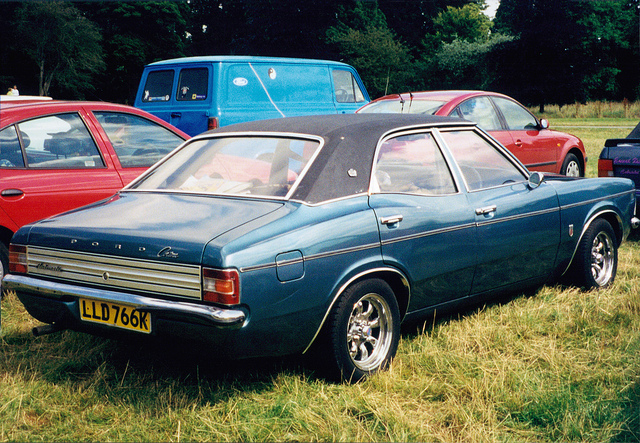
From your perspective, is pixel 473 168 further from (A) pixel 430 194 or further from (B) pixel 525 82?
(B) pixel 525 82

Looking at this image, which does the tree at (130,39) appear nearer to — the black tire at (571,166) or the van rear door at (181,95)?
the van rear door at (181,95)

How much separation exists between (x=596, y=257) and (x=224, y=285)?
3.60 m

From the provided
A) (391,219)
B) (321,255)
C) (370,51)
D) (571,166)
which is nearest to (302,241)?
(321,255)

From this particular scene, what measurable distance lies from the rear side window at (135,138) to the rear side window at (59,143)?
0.19 metres

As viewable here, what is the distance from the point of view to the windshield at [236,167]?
390 cm

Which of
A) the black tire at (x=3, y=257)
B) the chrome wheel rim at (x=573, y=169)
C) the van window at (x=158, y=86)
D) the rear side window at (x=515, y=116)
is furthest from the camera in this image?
the van window at (x=158, y=86)

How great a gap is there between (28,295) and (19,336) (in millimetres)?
1011

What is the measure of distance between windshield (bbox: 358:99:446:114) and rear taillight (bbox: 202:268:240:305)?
18.8ft

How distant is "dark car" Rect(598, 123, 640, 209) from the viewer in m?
7.82

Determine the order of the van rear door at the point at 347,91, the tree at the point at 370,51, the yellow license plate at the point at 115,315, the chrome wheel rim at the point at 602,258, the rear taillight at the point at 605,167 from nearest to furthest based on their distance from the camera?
the yellow license plate at the point at 115,315, the chrome wheel rim at the point at 602,258, the rear taillight at the point at 605,167, the van rear door at the point at 347,91, the tree at the point at 370,51

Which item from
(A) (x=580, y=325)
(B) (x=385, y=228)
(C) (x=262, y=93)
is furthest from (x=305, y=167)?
(C) (x=262, y=93)

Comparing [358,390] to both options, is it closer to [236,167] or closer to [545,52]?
[236,167]

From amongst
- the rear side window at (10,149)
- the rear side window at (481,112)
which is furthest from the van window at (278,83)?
the rear side window at (10,149)

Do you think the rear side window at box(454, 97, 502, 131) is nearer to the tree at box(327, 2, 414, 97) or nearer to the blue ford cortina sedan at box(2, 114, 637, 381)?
the blue ford cortina sedan at box(2, 114, 637, 381)
